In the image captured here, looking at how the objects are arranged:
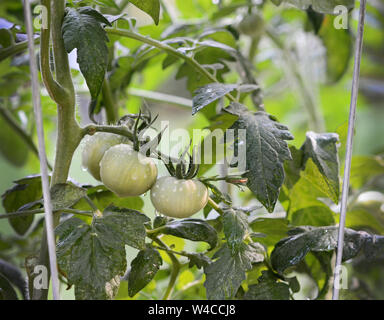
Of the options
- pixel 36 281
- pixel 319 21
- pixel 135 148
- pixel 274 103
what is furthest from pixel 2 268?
pixel 274 103

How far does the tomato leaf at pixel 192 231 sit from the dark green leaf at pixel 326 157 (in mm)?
116

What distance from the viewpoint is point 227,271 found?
39 cm

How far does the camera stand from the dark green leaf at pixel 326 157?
1.41ft

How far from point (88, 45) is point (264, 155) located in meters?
0.16

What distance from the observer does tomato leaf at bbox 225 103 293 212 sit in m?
0.36

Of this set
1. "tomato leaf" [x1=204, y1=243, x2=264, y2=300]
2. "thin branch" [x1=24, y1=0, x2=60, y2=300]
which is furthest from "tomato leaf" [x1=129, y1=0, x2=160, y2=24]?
"tomato leaf" [x1=204, y1=243, x2=264, y2=300]

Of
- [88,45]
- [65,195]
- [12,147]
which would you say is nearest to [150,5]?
[88,45]

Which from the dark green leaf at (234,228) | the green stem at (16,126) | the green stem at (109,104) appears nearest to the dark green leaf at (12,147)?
the green stem at (16,126)

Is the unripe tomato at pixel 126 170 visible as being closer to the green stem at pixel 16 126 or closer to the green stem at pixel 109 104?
the green stem at pixel 109 104

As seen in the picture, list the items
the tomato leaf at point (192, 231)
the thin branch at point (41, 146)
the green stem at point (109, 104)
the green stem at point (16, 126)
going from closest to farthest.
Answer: the thin branch at point (41, 146), the tomato leaf at point (192, 231), the green stem at point (109, 104), the green stem at point (16, 126)

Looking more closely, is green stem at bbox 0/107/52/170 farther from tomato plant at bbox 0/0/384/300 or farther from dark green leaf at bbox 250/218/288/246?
dark green leaf at bbox 250/218/288/246

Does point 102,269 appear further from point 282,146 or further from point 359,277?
point 359,277

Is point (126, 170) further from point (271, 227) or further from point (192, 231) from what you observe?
point (271, 227)

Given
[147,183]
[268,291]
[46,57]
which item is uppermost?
[46,57]
